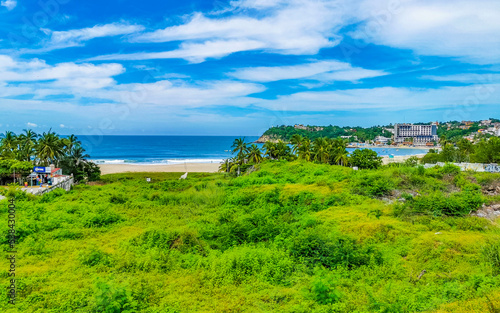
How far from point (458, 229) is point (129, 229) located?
13.3 meters

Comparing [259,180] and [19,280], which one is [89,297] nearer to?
[19,280]

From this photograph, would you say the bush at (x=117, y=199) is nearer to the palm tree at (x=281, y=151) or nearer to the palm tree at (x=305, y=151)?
the palm tree at (x=281, y=151)

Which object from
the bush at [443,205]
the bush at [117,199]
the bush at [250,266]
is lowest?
the bush at [250,266]

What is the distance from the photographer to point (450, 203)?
46.0ft

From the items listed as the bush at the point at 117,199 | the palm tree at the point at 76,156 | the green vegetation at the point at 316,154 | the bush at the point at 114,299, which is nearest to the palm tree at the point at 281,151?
the green vegetation at the point at 316,154

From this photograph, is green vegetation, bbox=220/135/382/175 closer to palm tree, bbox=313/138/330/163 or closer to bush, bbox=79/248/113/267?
palm tree, bbox=313/138/330/163

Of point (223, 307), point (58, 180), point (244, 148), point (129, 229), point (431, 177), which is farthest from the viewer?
point (244, 148)

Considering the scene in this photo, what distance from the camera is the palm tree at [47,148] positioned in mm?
32906

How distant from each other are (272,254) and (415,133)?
15878cm

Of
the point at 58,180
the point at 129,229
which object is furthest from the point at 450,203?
the point at 58,180

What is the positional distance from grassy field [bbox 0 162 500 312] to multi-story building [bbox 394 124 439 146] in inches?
5447

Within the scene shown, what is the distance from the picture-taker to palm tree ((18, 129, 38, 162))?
3512cm

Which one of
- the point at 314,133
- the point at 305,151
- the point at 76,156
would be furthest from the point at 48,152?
the point at 314,133

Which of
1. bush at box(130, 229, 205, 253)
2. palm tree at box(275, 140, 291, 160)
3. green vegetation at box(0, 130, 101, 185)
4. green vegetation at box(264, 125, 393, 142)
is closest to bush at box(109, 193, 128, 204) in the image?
bush at box(130, 229, 205, 253)
